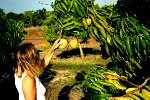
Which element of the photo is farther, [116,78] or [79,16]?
[79,16]

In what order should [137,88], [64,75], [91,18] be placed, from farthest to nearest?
1. [64,75]
2. [91,18]
3. [137,88]

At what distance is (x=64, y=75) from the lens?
1602 cm

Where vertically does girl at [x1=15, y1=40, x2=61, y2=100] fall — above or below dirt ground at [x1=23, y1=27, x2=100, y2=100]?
above

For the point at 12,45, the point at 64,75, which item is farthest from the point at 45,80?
the point at 12,45

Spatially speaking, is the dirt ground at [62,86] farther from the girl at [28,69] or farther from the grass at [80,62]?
the girl at [28,69]

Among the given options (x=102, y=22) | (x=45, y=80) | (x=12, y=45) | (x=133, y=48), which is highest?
(x=102, y=22)

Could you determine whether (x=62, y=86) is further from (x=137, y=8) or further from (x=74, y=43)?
(x=137, y=8)

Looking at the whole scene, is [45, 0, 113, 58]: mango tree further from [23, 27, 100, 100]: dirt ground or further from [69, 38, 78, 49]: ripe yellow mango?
[23, 27, 100, 100]: dirt ground

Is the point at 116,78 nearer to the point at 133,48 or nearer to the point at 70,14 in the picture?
the point at 133,48

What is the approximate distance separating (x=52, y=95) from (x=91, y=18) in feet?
29.6

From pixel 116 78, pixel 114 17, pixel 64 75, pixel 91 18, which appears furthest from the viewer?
pixel 64 75

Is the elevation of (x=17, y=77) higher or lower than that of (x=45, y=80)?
higher

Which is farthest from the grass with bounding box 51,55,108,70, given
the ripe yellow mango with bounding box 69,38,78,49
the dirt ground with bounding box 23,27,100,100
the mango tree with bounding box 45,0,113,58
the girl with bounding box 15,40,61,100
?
the mango tree with bounding box 45,0,113,58

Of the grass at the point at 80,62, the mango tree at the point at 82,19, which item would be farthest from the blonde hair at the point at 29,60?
the grass at the point at 80,62
